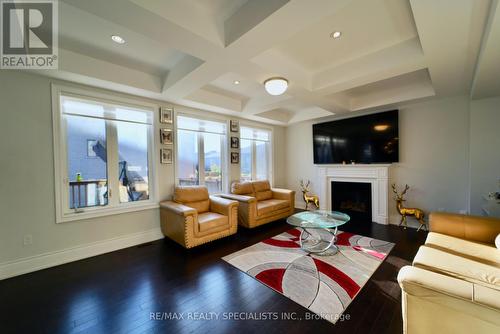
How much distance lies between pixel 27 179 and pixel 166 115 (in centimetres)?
205

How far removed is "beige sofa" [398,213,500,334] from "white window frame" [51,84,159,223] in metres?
3.58

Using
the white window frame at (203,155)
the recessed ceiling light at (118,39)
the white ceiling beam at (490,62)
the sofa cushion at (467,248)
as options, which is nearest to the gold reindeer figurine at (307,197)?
the white window frame at (203,155)

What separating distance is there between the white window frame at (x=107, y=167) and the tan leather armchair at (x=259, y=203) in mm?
1547

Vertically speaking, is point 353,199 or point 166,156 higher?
point 166,156

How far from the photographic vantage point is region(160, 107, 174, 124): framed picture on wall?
3584 mm

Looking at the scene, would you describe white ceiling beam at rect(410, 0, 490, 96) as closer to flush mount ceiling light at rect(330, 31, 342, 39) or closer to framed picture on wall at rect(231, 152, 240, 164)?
flush mount ceiling light at rect(330, 31, 342, 39)

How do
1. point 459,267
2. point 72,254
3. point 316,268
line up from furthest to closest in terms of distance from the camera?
point 72,254 < point 316,268 < point 459,267

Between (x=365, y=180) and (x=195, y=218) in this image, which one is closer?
(x=195, y=218)

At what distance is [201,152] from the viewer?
168 inches

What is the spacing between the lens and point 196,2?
5.65ft

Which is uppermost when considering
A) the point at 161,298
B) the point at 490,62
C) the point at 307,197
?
the point at 490,62

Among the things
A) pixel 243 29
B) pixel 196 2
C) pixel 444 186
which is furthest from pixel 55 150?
pixel 444 186

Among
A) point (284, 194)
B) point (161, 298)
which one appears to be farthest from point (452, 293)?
point (284, 194)

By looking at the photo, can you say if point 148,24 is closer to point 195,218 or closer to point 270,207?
point 195,218
